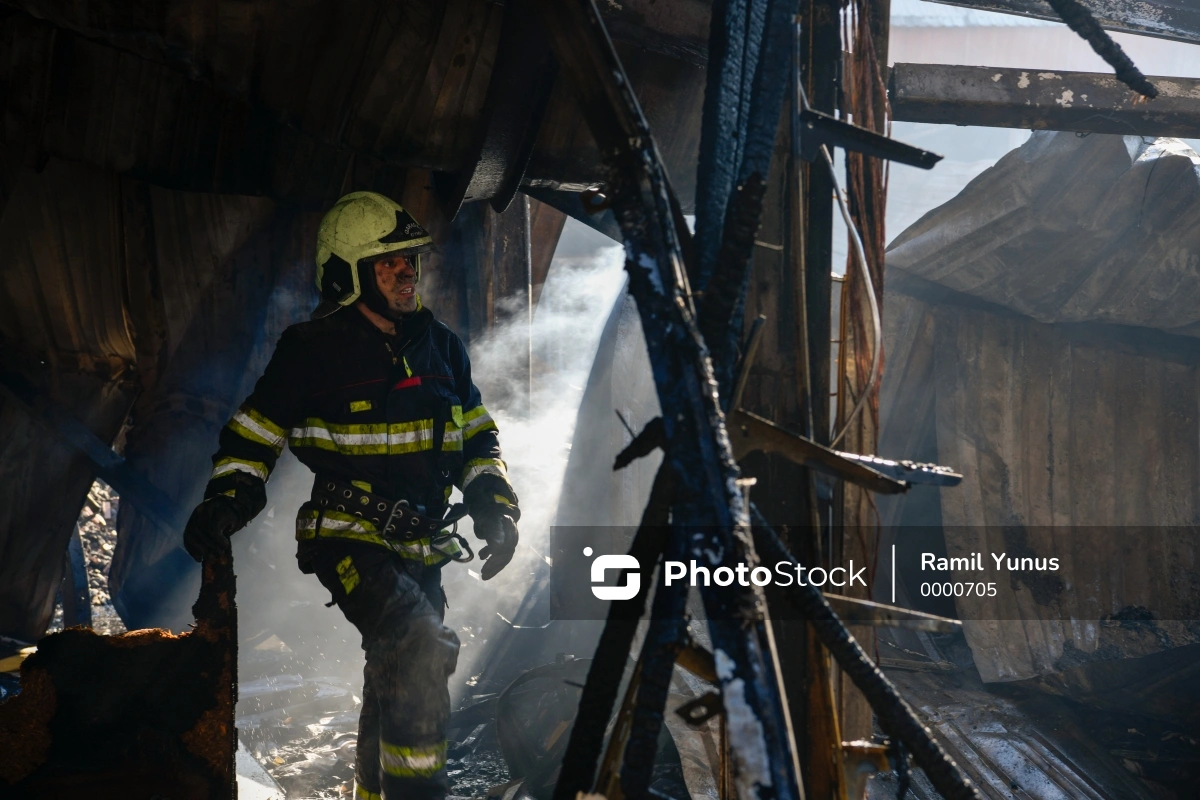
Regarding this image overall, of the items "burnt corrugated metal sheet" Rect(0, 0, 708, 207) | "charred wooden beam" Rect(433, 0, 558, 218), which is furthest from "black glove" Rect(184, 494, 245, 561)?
"charred wooden beam" Rect(433, 0, 558, 218)

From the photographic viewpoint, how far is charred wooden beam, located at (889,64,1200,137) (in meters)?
4.21

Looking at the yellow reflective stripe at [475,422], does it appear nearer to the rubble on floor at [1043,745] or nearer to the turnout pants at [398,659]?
the turnout pants at [398,659]

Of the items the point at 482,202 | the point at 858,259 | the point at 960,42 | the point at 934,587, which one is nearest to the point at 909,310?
the point at 934,587

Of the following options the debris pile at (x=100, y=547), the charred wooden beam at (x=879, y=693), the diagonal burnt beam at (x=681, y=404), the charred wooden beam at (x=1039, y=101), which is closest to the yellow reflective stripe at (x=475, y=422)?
the diagonal burnt beam at (x=681, y=404)

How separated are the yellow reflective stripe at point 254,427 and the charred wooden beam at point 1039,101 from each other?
10.1ft

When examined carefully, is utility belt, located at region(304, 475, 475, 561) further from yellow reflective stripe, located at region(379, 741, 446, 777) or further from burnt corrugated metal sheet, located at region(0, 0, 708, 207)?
burnt corrugated metal sheet, located at region(0, 0, 708, 207)

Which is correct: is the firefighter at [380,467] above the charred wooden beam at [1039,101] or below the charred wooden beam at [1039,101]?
below

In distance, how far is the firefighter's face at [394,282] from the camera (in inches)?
140

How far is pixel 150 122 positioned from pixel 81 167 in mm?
524

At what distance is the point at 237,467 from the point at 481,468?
94 centimetres

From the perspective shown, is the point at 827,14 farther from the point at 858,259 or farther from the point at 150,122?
the point at 150,122

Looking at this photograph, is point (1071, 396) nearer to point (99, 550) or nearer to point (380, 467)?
point (380, 467)

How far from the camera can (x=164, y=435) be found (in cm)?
496

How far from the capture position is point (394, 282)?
356 cm
